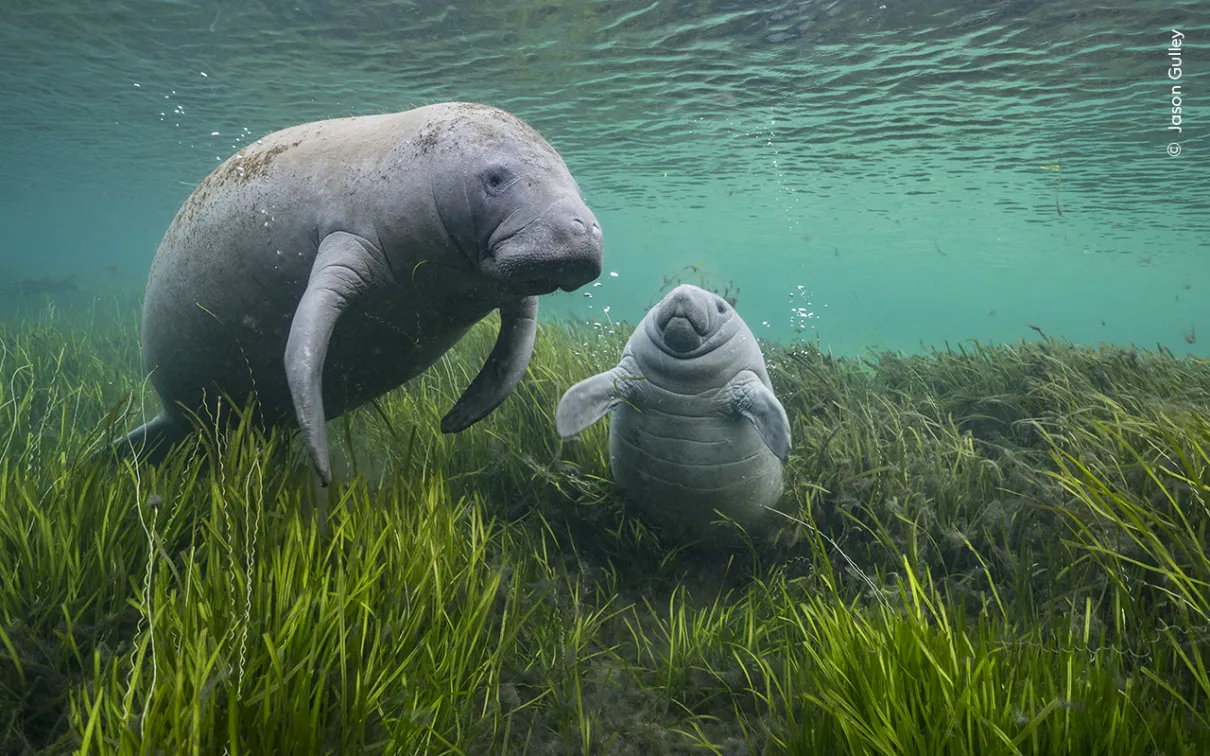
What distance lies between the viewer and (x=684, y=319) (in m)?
4.37

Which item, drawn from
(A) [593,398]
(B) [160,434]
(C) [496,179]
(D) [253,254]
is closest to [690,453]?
(A) [593,398]

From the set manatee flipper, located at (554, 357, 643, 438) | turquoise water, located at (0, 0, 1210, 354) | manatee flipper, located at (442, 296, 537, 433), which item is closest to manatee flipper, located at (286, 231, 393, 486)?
manatee flipper, located at (442, 296, 537, 433)

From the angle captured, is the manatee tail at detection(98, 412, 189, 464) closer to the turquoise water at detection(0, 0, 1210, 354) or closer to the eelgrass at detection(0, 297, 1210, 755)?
the eelgrass at detection(0, 297, 1210, 755)

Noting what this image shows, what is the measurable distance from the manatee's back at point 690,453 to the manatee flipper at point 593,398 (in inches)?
3.8

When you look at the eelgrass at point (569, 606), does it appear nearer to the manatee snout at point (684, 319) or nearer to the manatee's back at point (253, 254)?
the manatee's back at point (253, 254)

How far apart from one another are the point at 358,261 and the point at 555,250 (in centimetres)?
105

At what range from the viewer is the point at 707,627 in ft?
12.1

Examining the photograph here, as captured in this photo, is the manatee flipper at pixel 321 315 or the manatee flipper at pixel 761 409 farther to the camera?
the manatee flipper at pixel 761 409

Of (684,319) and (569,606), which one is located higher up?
(684,319)

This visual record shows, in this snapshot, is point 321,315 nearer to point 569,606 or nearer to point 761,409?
point 569,606

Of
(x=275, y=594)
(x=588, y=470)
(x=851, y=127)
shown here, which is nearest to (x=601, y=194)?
(x=851, y=127)

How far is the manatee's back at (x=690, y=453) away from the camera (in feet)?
14.3

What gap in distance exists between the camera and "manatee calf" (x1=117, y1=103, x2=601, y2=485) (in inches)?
121
